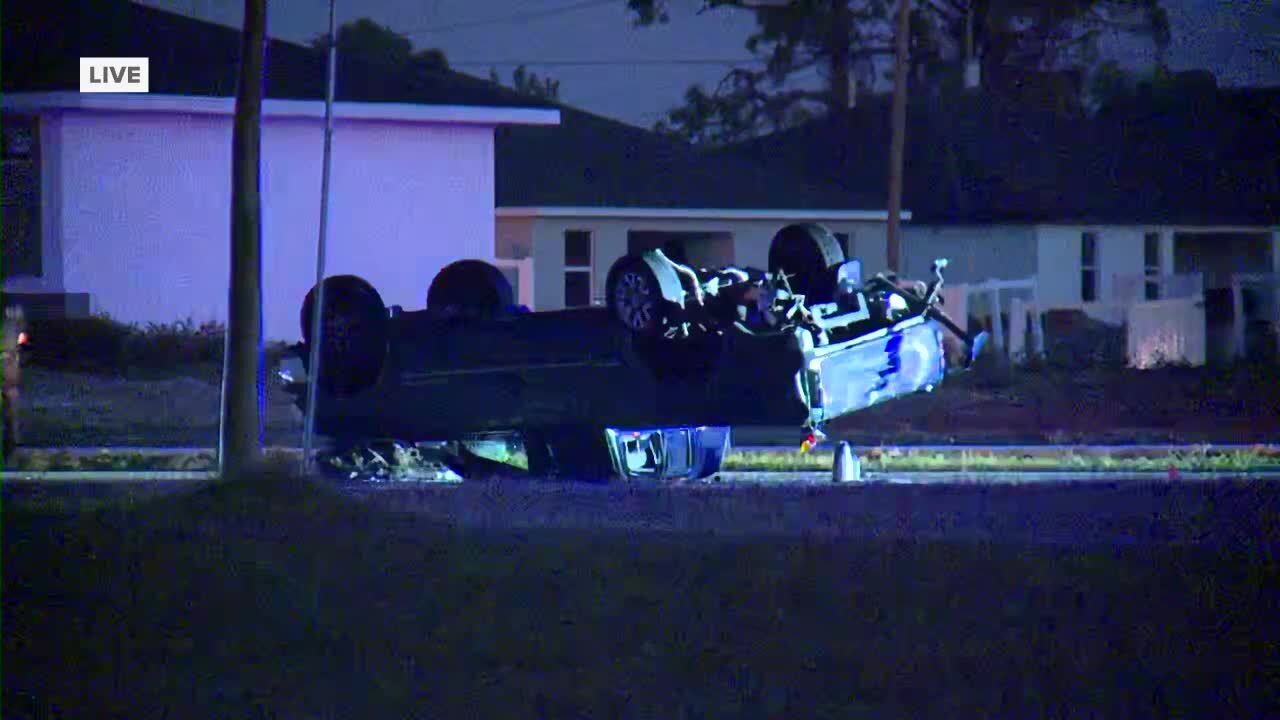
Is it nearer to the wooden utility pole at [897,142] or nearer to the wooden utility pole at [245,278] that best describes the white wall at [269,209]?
the wooden utility pole at [897,142]

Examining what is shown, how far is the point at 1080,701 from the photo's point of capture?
6906 millimetres

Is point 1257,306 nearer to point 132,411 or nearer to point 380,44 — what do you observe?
point 132,411

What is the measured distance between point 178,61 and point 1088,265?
1964cm

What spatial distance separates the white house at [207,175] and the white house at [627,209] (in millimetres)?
3953

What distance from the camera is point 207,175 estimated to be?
84.4ft

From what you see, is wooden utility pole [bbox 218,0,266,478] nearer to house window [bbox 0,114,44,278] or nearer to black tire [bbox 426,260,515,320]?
black tire [bbox 426,260,515,320]

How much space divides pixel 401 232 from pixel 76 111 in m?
4.82

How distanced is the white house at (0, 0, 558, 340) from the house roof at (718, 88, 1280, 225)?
13.9 meters

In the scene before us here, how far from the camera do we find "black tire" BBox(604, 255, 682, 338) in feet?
43.1

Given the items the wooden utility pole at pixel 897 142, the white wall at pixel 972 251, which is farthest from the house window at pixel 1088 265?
the wooden utility pole at pixel 897 142

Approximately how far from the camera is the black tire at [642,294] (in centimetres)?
1313

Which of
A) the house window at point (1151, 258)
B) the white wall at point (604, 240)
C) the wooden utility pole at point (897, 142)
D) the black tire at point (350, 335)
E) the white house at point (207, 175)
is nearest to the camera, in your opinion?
the black tire at point (350, 335)

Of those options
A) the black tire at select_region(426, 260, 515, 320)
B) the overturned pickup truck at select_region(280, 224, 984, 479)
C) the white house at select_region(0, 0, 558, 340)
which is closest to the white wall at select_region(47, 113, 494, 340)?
the white house at select_region(0, 0, 558, 340)

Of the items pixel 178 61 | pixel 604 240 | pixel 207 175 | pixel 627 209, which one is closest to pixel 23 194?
pixel 207 175
